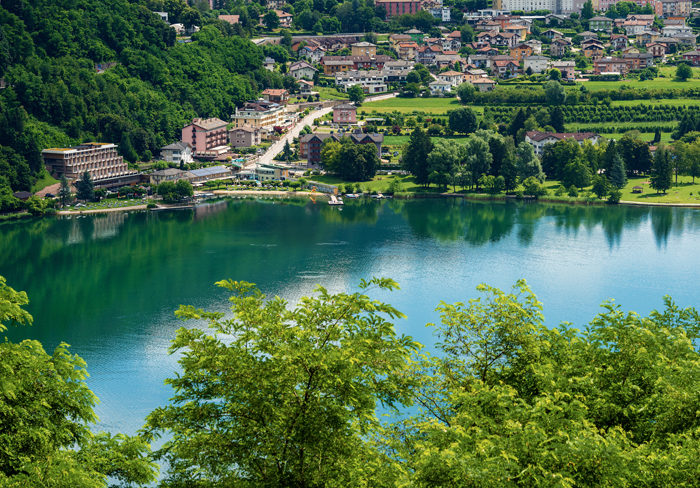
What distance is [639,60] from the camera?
157 feet

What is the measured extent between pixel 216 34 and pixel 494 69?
1621cm

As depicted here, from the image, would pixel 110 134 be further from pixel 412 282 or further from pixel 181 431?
pixel 181 431

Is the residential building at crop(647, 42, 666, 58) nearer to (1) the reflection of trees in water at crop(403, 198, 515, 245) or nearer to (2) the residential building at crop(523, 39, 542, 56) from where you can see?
(2) the residential building at crop(523, 39, 542, 56)

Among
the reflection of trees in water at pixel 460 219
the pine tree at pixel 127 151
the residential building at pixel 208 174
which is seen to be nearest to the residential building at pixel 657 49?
the reflection of trees in water at pixel 460 219

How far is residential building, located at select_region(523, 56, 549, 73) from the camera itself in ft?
157

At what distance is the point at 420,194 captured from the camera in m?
32.4

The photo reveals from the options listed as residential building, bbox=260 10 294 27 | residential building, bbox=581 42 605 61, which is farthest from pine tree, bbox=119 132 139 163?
residential building, bbox=581 42 605 61

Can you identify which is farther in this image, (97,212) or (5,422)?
(97,212)

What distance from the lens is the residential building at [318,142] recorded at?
35.9 meters

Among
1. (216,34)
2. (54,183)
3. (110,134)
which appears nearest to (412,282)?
(54,183)

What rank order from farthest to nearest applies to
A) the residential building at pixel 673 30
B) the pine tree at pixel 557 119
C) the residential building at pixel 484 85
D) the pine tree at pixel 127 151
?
1. the residential building at pixel 673 30
2. the residential building at pixel 484 85
3. the pine tree at pixel 557 119
4. the pine tree at pixel 127 151

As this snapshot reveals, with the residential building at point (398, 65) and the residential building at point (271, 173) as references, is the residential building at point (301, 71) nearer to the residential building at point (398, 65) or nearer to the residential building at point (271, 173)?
the residential building at point (398, 65)

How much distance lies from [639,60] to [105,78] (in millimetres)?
29643

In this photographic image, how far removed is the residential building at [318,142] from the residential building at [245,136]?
2.92 metres
